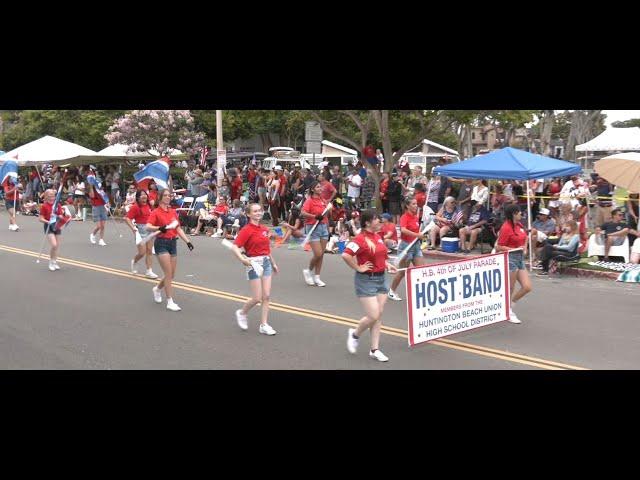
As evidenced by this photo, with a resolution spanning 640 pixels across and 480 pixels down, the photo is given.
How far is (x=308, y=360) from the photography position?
766 centimetres

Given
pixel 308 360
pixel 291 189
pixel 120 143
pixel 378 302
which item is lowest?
pixel 308 360

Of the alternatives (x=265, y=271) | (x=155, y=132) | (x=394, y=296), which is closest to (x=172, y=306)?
(x=265, y=271)

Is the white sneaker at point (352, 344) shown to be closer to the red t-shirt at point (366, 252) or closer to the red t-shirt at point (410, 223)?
the red t-shirt at point (366, 252)

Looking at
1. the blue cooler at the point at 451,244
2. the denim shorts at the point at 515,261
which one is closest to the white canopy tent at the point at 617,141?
the blue cooler at the point at 451,244

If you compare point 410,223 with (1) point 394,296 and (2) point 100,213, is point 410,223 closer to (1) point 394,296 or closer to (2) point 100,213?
(1) point 394,296

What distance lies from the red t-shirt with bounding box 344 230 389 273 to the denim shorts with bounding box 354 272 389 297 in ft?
0.29

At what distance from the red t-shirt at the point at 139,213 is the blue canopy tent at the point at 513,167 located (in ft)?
22.2

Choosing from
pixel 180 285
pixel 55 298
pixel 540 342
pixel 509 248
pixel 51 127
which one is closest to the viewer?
pixel 540 342

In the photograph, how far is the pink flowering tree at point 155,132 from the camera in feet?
99.3

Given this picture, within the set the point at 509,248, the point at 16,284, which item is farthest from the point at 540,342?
the point at 16,284

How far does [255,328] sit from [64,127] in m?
35.4

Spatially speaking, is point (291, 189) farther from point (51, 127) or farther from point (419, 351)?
point (51, 127)

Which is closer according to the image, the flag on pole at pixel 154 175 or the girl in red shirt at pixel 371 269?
the girl in red shirt at pixel 371 269
